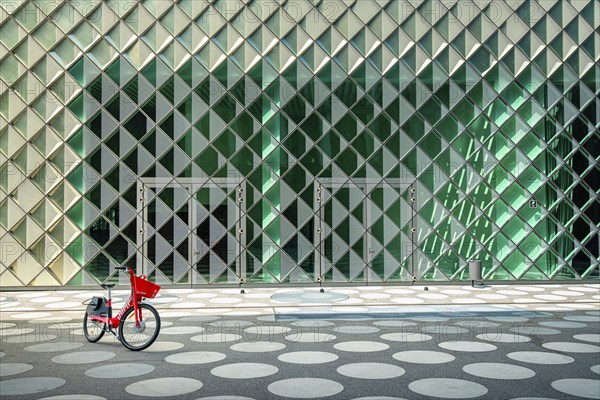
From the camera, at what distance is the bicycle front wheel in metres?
6.04

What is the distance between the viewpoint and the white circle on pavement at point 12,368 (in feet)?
16.7

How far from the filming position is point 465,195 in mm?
12711

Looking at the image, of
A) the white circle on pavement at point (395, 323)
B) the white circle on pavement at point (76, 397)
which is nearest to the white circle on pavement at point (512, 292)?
the white circle on pavement at point (395, 323)

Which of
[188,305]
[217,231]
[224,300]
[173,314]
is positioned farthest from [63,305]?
[217,231]

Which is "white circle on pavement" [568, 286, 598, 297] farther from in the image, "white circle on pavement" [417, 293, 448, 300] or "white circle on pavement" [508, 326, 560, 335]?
"white circle on pavement" [508, 326, 560, 335]

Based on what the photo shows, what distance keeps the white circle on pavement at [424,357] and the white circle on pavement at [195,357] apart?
1.76 metres

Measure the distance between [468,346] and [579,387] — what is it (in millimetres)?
1628

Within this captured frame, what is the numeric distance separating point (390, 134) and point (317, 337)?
6.94 metres

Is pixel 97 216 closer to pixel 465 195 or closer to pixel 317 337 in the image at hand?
pixel 317 337

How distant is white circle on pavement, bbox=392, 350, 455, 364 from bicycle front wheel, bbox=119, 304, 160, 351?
2.52 m

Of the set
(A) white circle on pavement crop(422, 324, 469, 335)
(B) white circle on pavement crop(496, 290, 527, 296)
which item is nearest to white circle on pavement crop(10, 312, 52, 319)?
(A) white circle on pavement crop(422, 324, 469, 335)

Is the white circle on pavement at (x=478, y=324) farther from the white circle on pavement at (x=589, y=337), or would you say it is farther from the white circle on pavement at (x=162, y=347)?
the white circle on pavement at (x=162, y=347)

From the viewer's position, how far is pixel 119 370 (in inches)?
205

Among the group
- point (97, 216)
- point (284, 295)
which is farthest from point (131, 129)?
point (284, 295)
